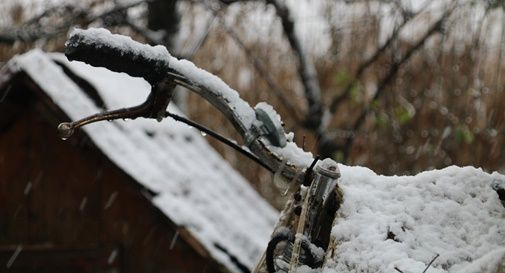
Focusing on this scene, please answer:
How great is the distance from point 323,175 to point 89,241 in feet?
12.5

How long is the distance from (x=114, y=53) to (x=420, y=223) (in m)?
0.84

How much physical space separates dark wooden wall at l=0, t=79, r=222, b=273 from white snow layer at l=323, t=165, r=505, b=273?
112 inches

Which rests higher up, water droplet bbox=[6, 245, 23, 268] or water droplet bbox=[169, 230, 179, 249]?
water droplet bbox=[169, 230, 179, 249]

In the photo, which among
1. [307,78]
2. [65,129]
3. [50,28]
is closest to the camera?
[65,129]

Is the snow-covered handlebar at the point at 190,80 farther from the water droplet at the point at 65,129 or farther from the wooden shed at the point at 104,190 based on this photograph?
the wooden shed at the point at 104,190

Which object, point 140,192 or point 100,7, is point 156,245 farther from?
point 100,7

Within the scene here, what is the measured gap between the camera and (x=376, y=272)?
1.65 m

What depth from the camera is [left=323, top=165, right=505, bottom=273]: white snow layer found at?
166 cm

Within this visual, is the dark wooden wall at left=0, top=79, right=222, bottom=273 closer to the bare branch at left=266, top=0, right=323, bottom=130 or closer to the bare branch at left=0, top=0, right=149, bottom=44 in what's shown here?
the bare branch at left=0, top=0, right=149, bottom=44

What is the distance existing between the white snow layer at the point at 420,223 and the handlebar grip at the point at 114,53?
0.57 meters

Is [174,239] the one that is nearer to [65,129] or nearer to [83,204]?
[83,204]

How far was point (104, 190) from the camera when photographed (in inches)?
205

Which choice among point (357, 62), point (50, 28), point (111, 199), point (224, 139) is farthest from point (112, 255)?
point (357, 62)

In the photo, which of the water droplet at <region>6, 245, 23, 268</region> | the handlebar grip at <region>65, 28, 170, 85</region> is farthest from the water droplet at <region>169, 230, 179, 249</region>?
the handlebar grip at <region>65, 28, 170, 85</region>
